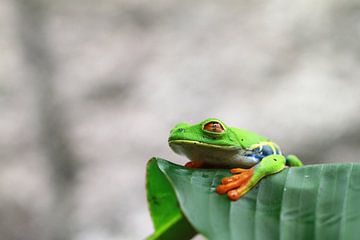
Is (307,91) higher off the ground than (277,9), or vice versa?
(277,9)

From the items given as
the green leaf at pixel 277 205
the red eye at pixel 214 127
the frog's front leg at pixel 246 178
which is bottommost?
the green leaf at pixel 277 205

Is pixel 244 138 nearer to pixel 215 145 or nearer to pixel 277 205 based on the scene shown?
pixel 215 145

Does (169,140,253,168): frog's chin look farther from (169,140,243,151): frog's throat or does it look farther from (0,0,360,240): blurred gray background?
Result: (0,0,360,240): blurred gray background

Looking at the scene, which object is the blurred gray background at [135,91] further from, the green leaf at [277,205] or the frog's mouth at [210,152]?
the green leaf at [277,205]

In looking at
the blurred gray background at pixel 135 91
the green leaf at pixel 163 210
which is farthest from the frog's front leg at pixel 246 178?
the blurred gray background at pixel 135 91

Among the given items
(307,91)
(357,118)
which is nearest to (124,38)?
(307,91)

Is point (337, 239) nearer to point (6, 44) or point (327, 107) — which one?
point (327, 107)

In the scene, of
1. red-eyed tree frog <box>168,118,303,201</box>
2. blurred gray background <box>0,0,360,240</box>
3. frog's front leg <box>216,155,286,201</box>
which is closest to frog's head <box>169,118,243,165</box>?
red-eyed tree frog <box>168,118,303,201</box>
